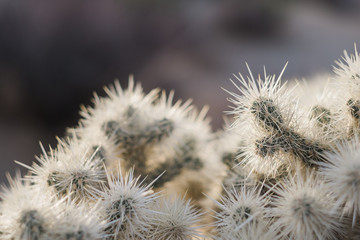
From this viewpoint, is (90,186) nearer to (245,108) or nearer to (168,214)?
(168,214)

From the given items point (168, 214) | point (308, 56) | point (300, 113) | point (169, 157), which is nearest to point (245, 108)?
point (300, 113)

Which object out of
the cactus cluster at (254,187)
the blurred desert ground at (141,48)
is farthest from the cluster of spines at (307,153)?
the blurred desert ground at (141,48)

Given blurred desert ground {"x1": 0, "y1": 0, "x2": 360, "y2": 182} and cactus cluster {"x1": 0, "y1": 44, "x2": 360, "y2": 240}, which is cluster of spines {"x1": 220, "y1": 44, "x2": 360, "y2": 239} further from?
blurred desert ground {"x1": 0, "y1": 0, "x2": 360, "y2": 182}

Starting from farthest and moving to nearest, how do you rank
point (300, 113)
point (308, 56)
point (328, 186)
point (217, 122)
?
point (308, 56), point (217, 122), point (300, 113), point (328, 186)

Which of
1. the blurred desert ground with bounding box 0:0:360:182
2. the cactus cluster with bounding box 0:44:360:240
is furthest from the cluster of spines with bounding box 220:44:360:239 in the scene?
the blurred desert ground with bounding box 0:0:360:182

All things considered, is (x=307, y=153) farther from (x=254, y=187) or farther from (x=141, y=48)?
(x=141, y=48)

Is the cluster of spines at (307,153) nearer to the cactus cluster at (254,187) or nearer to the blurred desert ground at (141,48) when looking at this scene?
the cactus cluster at (254,187)

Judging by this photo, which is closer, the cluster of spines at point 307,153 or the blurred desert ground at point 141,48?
the cluster of spines at point 307,153

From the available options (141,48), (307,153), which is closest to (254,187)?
(307,153)
